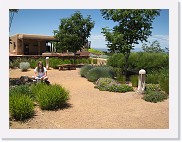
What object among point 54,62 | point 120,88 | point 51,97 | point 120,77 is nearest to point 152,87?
point 120,88

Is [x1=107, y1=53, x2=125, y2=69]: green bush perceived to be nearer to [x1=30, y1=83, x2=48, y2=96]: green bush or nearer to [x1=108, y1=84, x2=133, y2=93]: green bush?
[x1=108, y1=84, x2=133, y2=93]: green bush

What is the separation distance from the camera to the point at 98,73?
1015cm

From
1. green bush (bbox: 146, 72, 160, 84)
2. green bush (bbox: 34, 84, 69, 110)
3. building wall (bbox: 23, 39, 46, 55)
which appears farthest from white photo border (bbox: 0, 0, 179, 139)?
building wall (bbox: 23, 39, 46, 55)

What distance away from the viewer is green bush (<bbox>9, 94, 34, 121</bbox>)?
6309 millimetres

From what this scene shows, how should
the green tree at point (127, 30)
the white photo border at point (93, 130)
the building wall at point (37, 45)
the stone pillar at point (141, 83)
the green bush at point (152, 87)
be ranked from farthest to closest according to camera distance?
the building wall at point (37, 45), the green tree at point (127, 30), the green bush at point (152, 87), the stone pillar at point (141, 83), the white photo border at point (93, 130)

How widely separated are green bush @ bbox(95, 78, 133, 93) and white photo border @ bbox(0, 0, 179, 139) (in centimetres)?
232

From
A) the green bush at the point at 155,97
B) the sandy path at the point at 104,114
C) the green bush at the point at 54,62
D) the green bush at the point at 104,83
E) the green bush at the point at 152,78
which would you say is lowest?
the sandy path at the point at 104,114

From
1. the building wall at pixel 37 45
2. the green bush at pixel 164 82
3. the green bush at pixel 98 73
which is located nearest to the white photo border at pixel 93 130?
the green bush at pixel 164 82

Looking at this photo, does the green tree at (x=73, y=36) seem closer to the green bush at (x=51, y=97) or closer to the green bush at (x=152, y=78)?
the green bush at (x=152, y=78)

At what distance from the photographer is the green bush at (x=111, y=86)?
341 inches

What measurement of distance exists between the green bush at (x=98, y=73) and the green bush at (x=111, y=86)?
26.0 inches
